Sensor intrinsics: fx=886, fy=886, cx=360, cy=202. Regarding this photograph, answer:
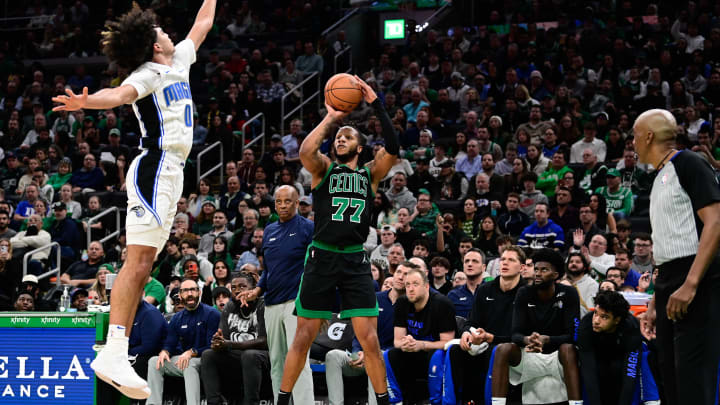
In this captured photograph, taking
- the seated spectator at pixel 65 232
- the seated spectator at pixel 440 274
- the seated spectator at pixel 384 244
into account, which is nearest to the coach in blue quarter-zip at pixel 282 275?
the seated spectator at pixel 440 274

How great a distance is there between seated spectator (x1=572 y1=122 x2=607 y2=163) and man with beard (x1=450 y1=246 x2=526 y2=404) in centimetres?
559

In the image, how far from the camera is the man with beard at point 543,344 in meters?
8.09

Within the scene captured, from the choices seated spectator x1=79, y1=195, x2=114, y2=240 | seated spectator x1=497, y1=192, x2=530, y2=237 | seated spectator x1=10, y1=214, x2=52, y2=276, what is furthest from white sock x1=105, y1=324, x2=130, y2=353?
seated spectator x1=79, y1=195, x2=114, y2=240

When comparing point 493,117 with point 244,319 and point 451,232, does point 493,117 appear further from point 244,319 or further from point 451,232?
point 244,319

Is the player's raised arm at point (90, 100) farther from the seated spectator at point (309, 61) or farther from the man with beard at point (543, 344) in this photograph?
the seated spectator at point (309, 61)

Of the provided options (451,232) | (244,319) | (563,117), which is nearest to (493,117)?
(563,117)

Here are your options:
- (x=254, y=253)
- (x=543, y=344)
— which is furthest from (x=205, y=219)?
(x=543, y=344)

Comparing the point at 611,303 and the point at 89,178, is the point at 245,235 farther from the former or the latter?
the point at 611,303

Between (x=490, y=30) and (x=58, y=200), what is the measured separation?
9.49 metres

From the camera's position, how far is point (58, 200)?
16516 mm

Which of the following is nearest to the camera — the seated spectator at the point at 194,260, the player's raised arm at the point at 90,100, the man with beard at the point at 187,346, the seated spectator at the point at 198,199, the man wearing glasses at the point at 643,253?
the player's raised arm at the point at 90,100

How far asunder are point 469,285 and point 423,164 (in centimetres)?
491

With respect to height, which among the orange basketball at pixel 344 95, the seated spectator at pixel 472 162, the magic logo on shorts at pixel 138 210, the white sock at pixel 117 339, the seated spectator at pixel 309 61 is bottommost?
the white sock at pixel 117 339

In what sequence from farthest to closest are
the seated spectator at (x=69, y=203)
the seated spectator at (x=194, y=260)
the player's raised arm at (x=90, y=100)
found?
the seated spectator at (x=69, y=203) < the seated spectator at (x=194, y=260) < the player's raised arm at (x=90, y=100)
